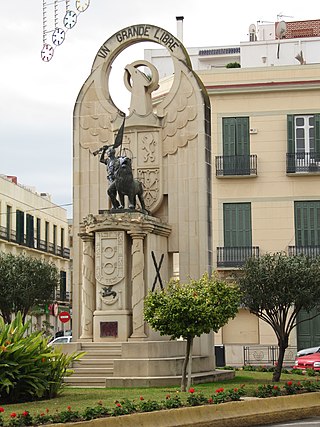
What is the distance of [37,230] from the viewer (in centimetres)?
6594

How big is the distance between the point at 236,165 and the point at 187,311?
23465 mm

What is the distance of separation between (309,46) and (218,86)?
13.4m

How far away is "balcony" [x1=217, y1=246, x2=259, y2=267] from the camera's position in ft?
143

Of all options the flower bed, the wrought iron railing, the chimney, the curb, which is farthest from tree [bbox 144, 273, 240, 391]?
the chimney

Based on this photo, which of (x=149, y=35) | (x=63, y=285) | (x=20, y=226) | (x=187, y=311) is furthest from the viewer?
(x=63, y=285)

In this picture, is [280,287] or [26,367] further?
[280,287]

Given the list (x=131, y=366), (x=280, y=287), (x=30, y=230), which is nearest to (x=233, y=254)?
(x=280, y=287)

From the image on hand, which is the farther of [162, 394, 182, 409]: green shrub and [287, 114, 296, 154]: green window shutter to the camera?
[287, 114, 296, 154]: green window shutter

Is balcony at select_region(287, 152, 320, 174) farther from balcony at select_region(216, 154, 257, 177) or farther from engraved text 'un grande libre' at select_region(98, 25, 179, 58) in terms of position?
engraved text 'un grande libre' at select_region(98, 25, 179, 58)

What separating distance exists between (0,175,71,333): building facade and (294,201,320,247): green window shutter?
17264 millimetres

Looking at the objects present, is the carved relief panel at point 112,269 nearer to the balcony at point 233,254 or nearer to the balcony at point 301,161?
the balcony at point 233,254

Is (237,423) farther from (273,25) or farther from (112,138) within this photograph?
(273,25)

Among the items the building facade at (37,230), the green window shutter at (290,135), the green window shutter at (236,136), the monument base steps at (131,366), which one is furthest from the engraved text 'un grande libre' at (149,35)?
the building facade at (37,230)

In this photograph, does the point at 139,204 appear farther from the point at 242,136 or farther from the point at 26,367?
the point at 242,136
